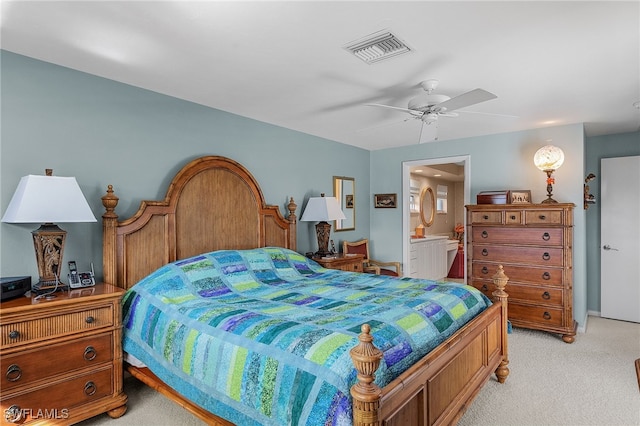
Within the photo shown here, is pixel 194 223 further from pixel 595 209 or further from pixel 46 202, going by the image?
pixel 595 209

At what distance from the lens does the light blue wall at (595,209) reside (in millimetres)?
4672

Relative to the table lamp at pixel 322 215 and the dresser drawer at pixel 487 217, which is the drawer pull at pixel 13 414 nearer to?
the table lamp at pixel 322 215

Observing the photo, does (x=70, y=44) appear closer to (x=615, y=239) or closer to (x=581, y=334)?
(x=581, y=334)

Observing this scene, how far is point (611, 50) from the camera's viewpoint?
90.4 inches

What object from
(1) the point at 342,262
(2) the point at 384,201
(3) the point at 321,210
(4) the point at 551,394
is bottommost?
(4) the point at 551,394

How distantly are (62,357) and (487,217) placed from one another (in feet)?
13.9

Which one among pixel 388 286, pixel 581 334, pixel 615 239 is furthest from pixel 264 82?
pixel 615 239

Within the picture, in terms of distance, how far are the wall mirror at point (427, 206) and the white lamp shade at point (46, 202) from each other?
263 inches

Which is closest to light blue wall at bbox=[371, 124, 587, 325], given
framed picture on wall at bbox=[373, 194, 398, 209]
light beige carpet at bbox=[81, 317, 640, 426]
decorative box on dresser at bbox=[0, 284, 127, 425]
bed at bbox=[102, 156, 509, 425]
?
framed picture on wall at bbox=[373, 194, 398, 209]

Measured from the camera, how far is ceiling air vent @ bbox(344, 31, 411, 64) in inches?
84.0

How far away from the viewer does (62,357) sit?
2121 millimetres

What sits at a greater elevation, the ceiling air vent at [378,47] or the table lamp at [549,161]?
the ceiling air vent at [378,47]

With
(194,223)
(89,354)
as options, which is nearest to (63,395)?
(89,354)

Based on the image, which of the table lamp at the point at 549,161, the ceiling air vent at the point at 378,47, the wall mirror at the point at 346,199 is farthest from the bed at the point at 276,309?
the table lamp at the point at 549,161
